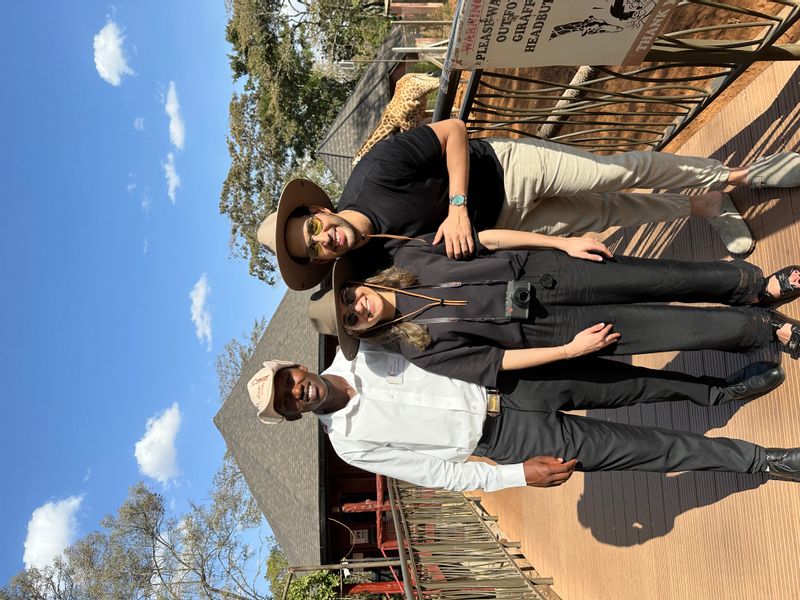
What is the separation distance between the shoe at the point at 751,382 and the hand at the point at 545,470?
1.16 m

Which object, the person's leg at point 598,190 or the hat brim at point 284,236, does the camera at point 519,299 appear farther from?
the hat brim at point 284,236

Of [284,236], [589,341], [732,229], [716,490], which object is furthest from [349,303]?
[716,490]

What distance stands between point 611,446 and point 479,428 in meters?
0.74

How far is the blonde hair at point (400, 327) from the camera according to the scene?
2750 millimetres

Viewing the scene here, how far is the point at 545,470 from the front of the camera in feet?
9.56

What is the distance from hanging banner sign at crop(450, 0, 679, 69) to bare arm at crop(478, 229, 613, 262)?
817mm

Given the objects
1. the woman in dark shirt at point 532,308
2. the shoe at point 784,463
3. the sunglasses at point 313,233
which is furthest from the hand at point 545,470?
the sunglasses at point 313,233

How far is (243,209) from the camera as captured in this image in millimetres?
21562

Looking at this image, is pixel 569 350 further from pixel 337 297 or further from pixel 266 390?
pixel 266 390

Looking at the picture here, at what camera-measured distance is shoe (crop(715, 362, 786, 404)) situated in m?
3.14

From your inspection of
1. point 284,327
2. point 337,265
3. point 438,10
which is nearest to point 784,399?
point 337,265

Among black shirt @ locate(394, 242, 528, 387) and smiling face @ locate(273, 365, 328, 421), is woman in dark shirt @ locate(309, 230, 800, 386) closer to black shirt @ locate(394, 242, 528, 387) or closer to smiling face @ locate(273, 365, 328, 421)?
black shirt @ locate(394, 242, 528, 387)

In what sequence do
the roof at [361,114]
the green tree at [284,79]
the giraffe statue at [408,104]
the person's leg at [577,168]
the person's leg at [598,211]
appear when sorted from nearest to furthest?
1. the person's leg at [577,168]
2. the person's leg at [598,211]
3. the giraffe statue at [408,104]
4. the roof at [361,114]
5. the green tree at [284,79]

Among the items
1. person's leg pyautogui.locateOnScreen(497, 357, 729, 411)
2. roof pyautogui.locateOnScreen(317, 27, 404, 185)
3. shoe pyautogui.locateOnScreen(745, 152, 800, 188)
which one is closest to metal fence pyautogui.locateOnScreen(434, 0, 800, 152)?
shoe pyautogui.locateOnScreen(745, 152, 800, 188)
